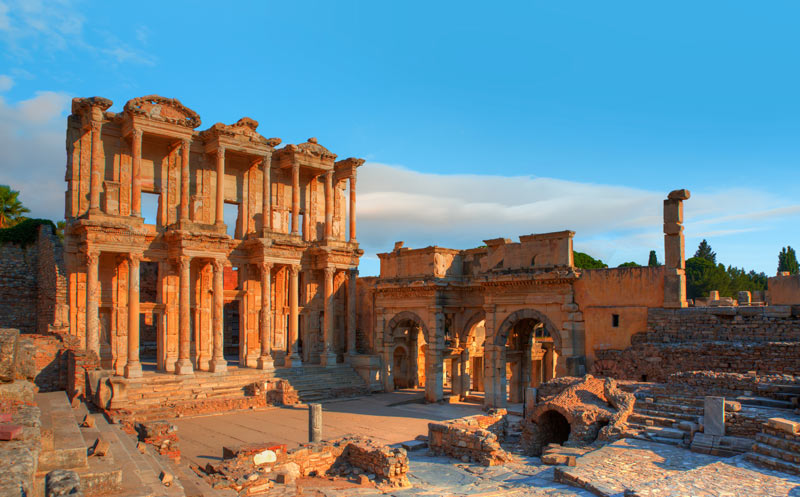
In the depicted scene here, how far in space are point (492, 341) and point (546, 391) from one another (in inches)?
197

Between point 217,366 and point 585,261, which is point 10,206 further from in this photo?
point 585,261

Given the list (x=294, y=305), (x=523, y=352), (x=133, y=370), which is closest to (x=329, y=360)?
(x=294, y=305)

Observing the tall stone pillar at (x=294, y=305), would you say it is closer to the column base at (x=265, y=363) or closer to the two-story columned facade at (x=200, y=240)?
the two-story columned facade at (x=200, y=240)

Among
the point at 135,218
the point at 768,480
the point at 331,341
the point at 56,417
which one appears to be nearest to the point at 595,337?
the point at 768,480

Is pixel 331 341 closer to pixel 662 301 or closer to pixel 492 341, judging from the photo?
pixel 492 341

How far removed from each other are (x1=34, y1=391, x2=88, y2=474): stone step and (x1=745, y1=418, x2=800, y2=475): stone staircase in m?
12.8

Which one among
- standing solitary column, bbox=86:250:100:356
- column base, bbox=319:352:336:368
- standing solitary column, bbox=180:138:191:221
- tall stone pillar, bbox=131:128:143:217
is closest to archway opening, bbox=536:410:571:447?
column base, bbox=319:352:336:368

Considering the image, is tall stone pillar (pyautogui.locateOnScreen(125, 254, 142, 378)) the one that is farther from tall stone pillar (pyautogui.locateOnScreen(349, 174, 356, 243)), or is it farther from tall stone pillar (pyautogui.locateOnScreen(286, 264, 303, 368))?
tall stone pillar (pyautogui.locateOnScreen(349, 174, 356, 243))

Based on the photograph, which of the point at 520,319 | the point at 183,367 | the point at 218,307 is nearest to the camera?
the point at 520,319

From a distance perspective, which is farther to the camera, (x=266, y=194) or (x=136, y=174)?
(x=266, y=194)

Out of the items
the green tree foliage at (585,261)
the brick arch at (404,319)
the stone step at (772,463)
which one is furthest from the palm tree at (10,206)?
the green tree foliage at (585,261)

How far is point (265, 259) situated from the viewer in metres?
27.2

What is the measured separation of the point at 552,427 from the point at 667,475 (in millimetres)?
5988

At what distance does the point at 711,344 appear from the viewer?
59.9 feet
